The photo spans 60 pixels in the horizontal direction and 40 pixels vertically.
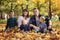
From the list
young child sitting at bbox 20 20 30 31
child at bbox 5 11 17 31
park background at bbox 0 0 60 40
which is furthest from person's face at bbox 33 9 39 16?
child at bbox 5 11 17 31

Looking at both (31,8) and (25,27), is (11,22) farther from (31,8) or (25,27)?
(31,8)

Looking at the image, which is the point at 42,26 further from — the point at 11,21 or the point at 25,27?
the point at 11,21

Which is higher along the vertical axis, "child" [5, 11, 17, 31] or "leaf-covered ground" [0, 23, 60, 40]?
"child" [5, 11, 17, 31]

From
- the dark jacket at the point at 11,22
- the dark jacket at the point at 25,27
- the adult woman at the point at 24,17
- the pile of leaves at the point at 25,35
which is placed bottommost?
the pile of leaves at the point at 25,35

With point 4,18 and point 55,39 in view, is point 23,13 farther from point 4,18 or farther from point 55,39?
point 55,39

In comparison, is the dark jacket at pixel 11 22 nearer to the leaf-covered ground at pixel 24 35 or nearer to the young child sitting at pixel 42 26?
the leaf-covered ground at pixel 24 35

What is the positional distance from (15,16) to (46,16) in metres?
0.49

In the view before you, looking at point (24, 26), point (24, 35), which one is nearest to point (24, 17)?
point (24, 26)

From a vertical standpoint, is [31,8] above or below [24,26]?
above

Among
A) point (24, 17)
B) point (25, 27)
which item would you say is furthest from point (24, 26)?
point (24, 17)

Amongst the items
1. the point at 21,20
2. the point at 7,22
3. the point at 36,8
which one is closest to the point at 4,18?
the point at 7,22

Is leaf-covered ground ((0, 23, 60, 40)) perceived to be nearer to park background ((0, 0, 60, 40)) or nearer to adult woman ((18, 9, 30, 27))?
park background ((0, 0, 60, 40))

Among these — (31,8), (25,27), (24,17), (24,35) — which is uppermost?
(31,8)


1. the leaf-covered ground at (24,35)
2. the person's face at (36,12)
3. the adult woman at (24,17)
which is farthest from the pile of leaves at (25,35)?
the person's face at (36,12)
